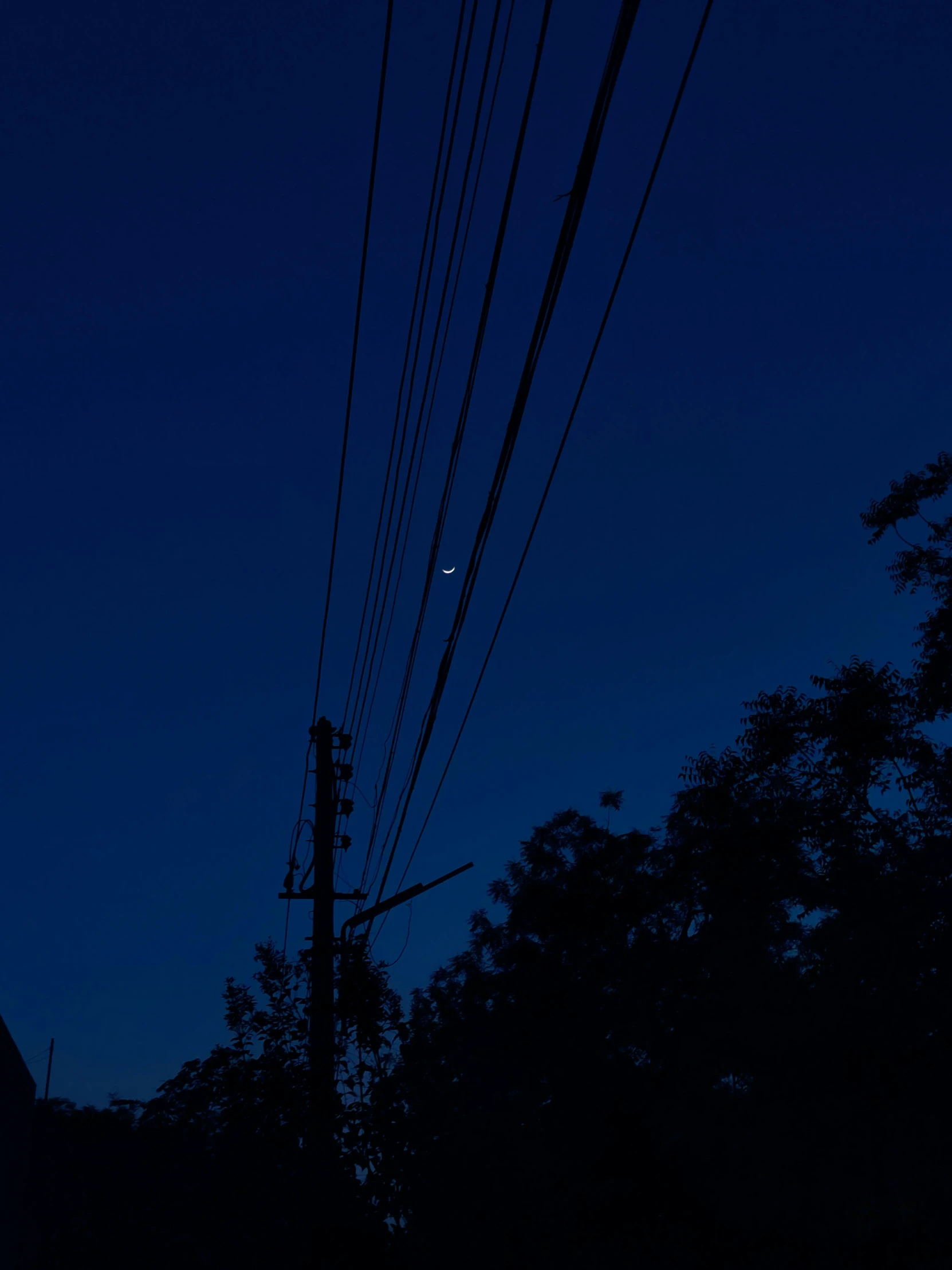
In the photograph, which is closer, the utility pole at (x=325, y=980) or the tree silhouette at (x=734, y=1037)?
the utility pole at (x=325, y=980)

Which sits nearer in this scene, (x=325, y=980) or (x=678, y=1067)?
Answer: (x=325, y=980)

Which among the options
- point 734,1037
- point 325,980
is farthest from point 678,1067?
point 325,980

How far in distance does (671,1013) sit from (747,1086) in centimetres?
347

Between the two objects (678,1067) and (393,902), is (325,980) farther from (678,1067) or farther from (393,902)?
(678,1067)

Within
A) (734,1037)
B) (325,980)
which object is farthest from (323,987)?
(734,1037)

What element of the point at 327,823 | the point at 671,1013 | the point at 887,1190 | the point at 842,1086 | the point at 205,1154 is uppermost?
the point at 327,823

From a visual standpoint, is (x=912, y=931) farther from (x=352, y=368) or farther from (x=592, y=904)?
(x=352, y=368)

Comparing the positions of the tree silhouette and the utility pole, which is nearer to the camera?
the utility pole

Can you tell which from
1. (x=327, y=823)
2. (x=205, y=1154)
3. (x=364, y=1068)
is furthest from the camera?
(x=327, y=823)

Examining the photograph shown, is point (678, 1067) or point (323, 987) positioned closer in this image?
point (323, 987)

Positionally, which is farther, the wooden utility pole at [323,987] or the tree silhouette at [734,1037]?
the tree silhouette at [734,1037]

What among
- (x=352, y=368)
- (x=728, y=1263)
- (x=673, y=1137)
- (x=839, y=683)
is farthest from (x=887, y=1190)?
(x=352, y=368)

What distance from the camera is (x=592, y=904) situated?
23844 mm

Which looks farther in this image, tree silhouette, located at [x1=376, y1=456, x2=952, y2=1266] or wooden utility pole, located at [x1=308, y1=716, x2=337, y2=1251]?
tree silhouette, located at [x1=376, y1=456, x2=952, y2=1266]
